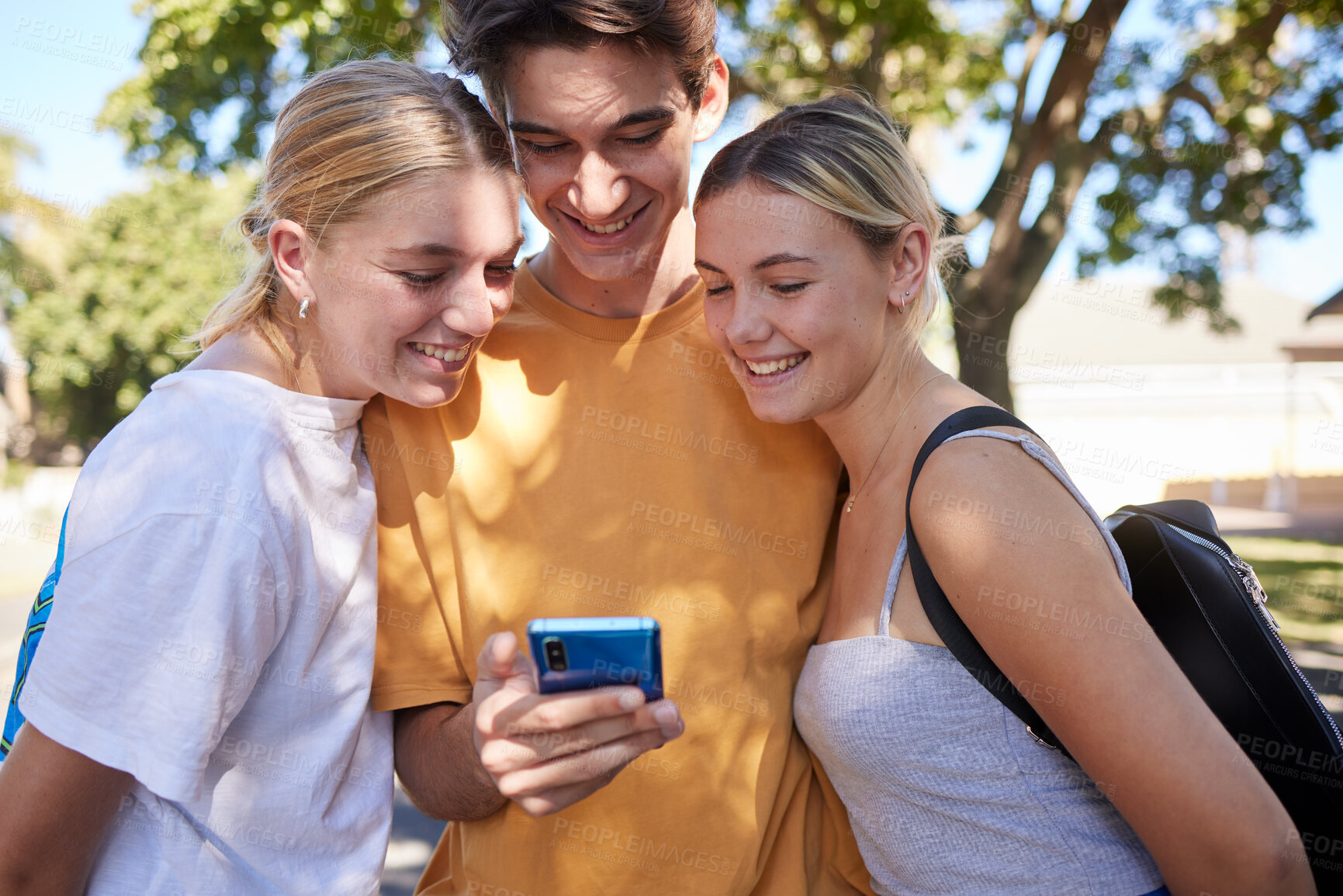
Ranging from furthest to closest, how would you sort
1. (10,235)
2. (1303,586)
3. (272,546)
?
(10,235) < (1303,586) < (272,546)

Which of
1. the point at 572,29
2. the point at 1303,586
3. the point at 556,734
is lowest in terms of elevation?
the point at 1303,586

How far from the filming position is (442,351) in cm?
200

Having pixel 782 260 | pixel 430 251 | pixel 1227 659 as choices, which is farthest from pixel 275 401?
pixel 1227 659

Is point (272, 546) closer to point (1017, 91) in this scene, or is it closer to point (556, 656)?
point (556, 656)

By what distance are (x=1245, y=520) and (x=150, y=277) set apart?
2938 cm

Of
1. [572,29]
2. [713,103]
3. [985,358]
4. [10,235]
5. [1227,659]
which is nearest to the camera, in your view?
[1227,659]

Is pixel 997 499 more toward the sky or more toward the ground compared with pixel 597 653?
more toward the sky

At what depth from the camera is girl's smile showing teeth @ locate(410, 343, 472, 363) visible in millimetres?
1990

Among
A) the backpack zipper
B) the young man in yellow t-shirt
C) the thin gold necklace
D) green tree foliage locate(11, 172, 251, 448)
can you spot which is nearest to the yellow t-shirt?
the young man in yellow t-shirt

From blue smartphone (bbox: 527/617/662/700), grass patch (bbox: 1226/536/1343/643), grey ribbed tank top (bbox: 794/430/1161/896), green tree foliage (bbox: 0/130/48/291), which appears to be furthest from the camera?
green tree foliage (bbox: 0/130/48/291)

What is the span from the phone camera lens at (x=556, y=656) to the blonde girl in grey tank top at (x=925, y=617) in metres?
0.66

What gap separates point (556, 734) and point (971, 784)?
2.75ft

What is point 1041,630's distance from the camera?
1.63 metres

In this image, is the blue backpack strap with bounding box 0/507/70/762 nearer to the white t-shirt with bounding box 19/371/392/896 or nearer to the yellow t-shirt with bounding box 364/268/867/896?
the white t-shirt with bounding box 19/371/392/896
